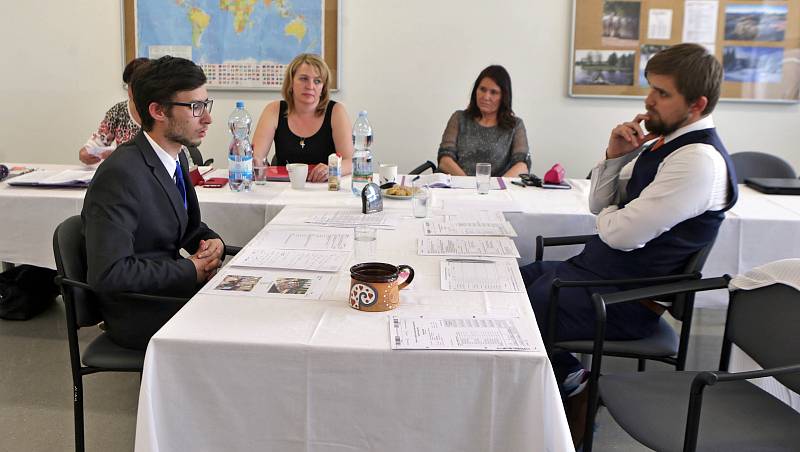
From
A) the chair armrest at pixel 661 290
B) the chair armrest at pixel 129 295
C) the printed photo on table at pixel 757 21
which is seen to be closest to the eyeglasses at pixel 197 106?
the chair armrest at pixel 129 295

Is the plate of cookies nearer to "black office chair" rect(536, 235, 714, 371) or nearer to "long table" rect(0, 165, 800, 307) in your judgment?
"long table" rect(0, 165, 800, 307)

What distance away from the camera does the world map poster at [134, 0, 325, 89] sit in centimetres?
475

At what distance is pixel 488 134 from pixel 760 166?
146cm

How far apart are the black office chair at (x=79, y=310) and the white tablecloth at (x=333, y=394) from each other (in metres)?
0.54

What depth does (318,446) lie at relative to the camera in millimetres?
1514

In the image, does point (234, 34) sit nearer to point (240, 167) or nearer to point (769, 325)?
point (240, 167)

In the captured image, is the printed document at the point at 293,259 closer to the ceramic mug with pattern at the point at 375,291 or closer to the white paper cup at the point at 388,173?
the ceramic mug with pattern at the point at 375,291

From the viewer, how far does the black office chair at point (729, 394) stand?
1647 millimetres

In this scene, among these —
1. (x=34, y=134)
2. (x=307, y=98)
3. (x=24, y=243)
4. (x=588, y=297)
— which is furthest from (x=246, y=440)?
(x=34, y=134)

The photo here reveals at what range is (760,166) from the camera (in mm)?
3918

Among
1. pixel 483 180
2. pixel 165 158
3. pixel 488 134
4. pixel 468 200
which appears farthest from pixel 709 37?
pixel 165 158

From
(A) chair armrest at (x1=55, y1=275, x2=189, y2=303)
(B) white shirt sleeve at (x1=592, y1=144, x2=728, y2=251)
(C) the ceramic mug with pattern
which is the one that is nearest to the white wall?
(B) white shirt sleeve at (x1=592, y1=144, x2=728, y2=251)

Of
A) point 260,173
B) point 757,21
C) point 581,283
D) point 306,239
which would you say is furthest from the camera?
point 757,21

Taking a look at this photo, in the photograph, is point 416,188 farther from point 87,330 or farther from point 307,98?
point 87,330
